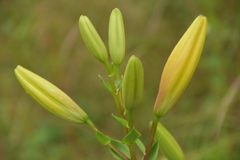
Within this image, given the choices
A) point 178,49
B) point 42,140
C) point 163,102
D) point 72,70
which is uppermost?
point 178,49

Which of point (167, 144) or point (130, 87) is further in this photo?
point (167, 144)

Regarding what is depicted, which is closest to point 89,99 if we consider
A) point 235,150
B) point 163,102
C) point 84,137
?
point 84,137

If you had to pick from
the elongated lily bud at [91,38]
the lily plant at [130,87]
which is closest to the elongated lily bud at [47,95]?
the lily plant at [130,87]

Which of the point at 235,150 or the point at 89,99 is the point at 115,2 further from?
the point at 235,150

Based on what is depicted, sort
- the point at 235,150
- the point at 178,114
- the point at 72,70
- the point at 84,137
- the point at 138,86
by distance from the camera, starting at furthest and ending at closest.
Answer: the point at 72,70 → the point at 84,137 → the point at 178,114 → the point at 235,150 → the point at 138,86

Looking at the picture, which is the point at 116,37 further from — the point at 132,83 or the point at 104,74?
the point at 104,74

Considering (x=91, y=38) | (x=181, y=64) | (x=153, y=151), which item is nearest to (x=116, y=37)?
(x=91, y=38)
